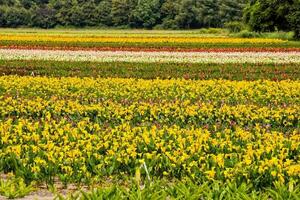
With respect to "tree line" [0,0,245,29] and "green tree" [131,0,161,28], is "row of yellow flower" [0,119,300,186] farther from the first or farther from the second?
"green tree" [131,0,161,28]

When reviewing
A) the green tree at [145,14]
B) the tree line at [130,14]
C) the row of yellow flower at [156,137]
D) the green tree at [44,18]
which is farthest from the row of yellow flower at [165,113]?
the green tree at [44,18]

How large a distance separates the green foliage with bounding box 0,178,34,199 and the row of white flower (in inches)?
934

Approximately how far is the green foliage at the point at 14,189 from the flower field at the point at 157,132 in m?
0.43

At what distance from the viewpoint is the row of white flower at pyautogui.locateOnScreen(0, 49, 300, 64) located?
3325cm

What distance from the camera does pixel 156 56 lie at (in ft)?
118

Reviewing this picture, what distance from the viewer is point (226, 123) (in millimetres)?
14156

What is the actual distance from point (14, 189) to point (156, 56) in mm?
27185

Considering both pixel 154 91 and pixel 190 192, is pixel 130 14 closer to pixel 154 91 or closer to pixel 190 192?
pixel 154 91

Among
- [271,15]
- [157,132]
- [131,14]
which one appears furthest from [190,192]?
[131,14]

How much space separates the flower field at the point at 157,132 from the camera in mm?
9336

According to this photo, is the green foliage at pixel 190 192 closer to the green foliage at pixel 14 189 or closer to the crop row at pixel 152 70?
the green foliage at pixel 14 189

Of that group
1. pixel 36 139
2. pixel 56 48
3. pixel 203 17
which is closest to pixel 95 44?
pixel 56 48

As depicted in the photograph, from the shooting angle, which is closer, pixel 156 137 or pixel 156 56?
pixel 156 137

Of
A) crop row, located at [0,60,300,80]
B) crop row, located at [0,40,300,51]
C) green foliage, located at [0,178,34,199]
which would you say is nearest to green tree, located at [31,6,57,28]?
crop row, located at [0,40,300,51]
